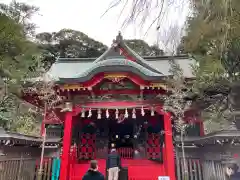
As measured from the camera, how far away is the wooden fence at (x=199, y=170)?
6.61 m

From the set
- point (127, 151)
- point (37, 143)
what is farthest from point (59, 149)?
point (127, 151)

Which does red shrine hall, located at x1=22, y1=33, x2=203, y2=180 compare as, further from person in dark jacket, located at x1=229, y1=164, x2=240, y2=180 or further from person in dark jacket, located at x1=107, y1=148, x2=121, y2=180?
person in dark jacket, located at x1=229, y1=164, x2=240, y2=180

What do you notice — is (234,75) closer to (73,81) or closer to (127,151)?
(73,81)

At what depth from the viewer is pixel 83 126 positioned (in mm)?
10812

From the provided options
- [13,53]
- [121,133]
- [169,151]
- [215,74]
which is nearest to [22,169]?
[13,53]

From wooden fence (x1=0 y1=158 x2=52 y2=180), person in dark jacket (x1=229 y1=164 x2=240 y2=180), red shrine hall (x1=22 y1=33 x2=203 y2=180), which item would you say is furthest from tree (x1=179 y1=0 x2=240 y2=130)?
wooden fence (x1=0 y1=158 x2=52 y2=180)

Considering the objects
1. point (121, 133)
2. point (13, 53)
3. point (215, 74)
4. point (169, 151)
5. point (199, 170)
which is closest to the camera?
point (215, 74)

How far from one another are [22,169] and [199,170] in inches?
248

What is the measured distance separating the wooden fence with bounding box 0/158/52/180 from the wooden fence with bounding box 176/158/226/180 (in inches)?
206

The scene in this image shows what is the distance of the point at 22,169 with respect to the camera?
7.72 m

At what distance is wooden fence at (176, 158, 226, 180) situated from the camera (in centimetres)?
661

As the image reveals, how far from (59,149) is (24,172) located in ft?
8.13

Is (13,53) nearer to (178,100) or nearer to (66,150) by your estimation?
(66,150)

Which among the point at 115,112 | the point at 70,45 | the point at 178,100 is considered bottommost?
the point at 115,112
